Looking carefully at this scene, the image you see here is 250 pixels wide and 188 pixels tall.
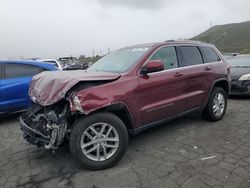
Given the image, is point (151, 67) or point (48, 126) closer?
point (48, 126)

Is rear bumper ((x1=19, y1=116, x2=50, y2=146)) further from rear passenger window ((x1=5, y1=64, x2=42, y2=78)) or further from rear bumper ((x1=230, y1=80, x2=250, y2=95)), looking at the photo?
rear bumper ((x1=230, y1=80, x2=250, y2=95))

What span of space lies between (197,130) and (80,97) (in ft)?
9.25

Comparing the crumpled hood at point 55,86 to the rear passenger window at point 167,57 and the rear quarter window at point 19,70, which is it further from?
the rear quarter window at point 19,70

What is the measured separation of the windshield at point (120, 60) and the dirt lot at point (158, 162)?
1357 mm

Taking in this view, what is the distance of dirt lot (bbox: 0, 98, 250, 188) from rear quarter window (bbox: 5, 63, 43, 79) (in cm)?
166

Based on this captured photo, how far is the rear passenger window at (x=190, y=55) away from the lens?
5121 mm

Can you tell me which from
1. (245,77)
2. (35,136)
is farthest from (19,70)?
(245,77)

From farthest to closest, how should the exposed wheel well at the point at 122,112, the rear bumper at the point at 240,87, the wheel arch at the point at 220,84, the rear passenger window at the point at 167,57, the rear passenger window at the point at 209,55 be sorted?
the rear bumper at the point at 240,87 → the rear passenger window at the point at 209,55 → the wheel arch at the point at 220,84 → the rear passenger window at the point at 167,57 → the exposed wheel well at the point at 122,112

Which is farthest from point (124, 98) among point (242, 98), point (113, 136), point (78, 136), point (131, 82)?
point (242, 98)

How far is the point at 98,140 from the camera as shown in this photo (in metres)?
3.69

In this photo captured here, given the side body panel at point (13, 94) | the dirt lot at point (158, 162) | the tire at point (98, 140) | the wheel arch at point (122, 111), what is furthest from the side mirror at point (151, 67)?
the side body panel at point (13, 94)

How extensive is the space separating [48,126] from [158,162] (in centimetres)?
165

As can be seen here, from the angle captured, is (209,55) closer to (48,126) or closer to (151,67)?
(151,67)

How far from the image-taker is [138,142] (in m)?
4.75
